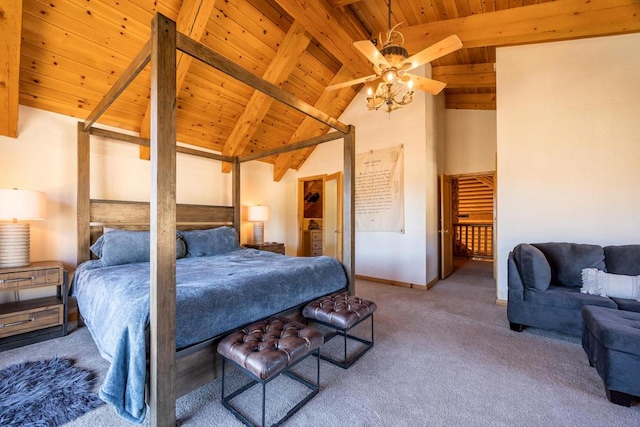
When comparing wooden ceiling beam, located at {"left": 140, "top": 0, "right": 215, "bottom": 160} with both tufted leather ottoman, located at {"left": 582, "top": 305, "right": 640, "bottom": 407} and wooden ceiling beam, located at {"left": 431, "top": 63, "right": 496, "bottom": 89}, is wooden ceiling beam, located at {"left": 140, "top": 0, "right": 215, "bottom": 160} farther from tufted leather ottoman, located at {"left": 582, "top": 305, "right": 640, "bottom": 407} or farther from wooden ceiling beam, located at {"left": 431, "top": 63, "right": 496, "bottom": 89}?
Answer: tufted leather ottoman, located at {"left": 582, "top": 305, "right": 640, "bottom": 407}

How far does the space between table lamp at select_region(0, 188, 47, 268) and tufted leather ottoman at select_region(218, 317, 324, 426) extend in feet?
7.72

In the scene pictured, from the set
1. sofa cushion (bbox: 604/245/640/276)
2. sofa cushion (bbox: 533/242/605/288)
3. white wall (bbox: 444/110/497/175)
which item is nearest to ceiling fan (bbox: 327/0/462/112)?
sofa cushion (bbox: 533/242/605/288)

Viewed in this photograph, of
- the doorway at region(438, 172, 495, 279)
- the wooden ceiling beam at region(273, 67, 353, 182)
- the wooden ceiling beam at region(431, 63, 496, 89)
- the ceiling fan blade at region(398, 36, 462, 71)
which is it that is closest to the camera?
the ceiling fan blade at region(398, 36, 462, 71)

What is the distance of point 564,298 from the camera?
2553mm

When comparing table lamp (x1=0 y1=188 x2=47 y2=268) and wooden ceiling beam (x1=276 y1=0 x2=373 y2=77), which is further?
wooden ceiling beam (x1=276 y1=0 x2=373 y2=77)

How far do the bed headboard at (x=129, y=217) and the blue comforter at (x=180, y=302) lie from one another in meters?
0.47

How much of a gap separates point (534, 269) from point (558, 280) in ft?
1.49

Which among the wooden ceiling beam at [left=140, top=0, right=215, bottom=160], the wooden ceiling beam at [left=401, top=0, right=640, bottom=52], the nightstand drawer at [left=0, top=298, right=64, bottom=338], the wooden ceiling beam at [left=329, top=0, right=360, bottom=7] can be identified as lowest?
the nightstand drawer at [left=0, top=298, right=64, bottom=338]

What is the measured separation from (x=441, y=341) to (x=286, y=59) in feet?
12.2

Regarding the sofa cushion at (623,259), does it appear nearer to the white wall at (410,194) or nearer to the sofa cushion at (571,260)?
the sofa cushion at (571,260)

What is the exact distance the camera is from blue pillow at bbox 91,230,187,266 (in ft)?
9.18

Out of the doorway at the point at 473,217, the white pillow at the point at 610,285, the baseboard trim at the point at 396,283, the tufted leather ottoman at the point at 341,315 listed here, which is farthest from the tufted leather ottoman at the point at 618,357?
the doorway at the point at 473,217

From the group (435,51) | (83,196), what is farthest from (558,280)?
(83,196)

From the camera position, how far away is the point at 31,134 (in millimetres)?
2914
